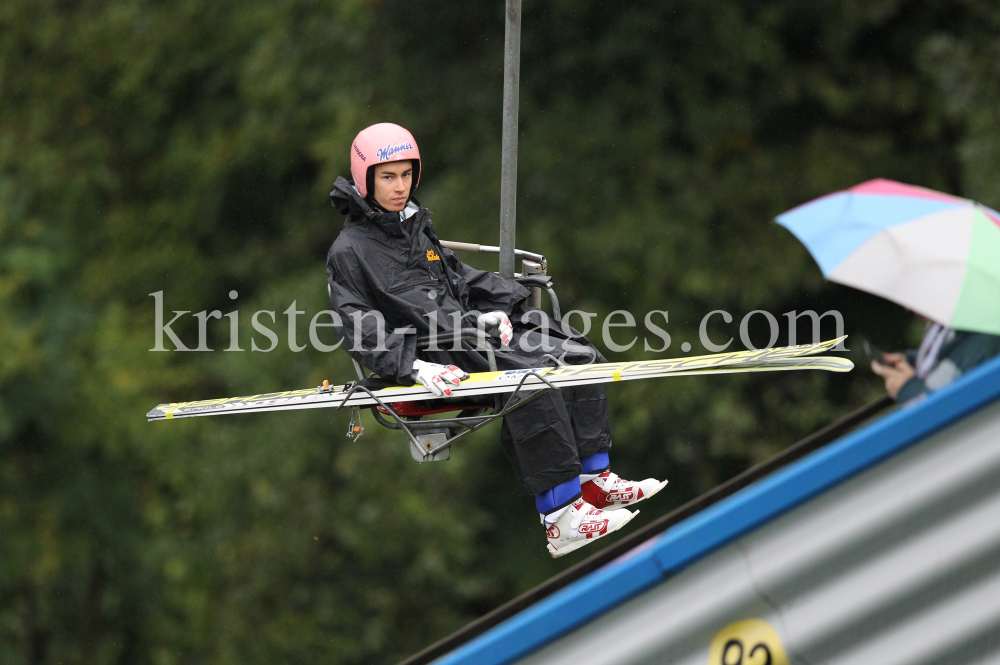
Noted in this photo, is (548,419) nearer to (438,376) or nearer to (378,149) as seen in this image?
(438,376)

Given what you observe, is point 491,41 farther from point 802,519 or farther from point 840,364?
point 802,519

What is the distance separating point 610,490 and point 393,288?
100 cm

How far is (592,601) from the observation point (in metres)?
2.22

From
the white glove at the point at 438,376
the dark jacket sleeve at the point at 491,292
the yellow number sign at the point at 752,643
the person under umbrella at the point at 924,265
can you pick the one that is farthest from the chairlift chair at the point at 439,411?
the yellow number sign at the point at 752,643

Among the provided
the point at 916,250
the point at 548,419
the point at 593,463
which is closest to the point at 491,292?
the point at 548,419

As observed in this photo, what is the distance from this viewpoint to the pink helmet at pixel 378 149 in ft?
13.3

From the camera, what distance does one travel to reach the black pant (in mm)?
3955

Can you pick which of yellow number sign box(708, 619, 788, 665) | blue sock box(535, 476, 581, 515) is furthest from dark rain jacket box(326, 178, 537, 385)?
yellow number sign box(708, 619, 788, 665)

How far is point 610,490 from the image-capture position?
4215mm

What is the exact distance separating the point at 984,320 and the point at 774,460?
590 millimetres

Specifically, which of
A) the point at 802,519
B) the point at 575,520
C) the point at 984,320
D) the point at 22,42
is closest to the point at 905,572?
the point at 802,519

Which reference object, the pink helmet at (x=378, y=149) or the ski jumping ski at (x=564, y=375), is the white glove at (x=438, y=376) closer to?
the ski jumping ski at (x=564, y=375)

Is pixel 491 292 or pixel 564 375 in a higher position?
pixel 491 292

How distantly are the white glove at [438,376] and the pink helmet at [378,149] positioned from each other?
0.64 metres
